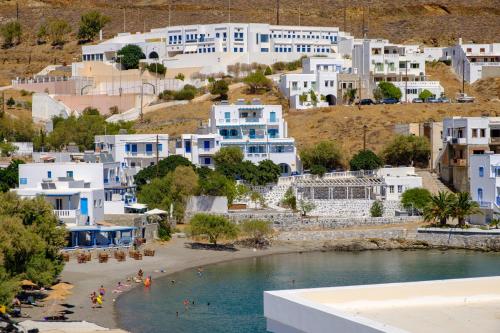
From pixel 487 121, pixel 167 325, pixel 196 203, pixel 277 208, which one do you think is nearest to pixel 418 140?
pixel 487 121

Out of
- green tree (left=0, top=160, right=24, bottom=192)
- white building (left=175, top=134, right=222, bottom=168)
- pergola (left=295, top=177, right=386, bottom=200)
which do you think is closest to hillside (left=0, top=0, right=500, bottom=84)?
white building (left=175, top=134, right=222, bottom=168)

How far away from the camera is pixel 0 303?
35781 millimetres

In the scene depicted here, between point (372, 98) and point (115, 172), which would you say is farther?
point (372, 98)

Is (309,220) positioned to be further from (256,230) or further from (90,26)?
(90,26)

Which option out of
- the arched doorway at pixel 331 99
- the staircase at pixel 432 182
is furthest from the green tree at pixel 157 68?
the staircase at pixel 432 182

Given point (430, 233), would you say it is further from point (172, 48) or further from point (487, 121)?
point (172, 48)

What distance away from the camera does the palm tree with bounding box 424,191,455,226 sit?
61500mm

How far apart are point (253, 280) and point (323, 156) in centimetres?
2522

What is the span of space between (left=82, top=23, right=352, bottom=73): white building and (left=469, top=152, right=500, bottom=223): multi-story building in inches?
1384

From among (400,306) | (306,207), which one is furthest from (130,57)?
(400,306)

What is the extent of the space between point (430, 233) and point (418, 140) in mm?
13936

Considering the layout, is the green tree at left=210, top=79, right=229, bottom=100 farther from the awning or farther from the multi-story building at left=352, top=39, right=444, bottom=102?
the multi-story building at left=352, top=39, right=444, bottom=102

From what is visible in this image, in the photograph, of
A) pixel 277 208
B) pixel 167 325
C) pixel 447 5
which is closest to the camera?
pixel 167 325

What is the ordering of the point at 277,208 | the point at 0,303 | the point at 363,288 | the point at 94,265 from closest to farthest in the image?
the point at 363,288, the point at 0,303, the point at 94,265, the point at 277,208
